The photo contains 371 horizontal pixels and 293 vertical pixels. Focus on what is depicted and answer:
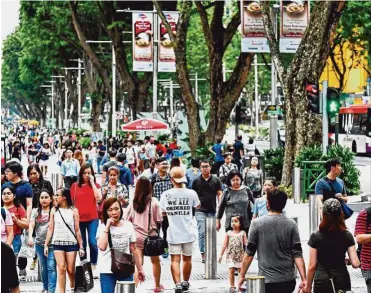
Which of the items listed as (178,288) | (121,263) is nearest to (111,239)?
(121,263)

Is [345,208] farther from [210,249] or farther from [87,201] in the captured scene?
[87,201]

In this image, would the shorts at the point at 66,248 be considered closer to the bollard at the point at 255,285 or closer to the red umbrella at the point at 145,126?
the bollard at the point at 255,285

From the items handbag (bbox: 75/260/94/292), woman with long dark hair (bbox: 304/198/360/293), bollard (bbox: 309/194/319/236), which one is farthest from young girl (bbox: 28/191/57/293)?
bollard (bbox: 309/194/319/236)

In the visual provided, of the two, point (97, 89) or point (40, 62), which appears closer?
point (97, 89)

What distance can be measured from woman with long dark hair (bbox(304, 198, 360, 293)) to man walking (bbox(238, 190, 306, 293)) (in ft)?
0.80

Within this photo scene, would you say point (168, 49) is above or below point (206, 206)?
above

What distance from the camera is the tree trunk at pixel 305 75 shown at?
26.8 m

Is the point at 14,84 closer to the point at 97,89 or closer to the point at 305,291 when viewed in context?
the point at 97,89

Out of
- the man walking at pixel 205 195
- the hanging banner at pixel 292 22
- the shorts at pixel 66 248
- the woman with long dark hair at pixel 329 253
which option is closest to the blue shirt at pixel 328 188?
the man walking at pixel 205 195

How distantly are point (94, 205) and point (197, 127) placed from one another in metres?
21.9

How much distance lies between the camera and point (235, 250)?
45.8 feet

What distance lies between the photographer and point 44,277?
13352mm

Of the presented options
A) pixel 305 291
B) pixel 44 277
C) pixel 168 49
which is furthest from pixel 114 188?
pixel 168 49

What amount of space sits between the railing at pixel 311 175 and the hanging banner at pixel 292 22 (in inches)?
177
